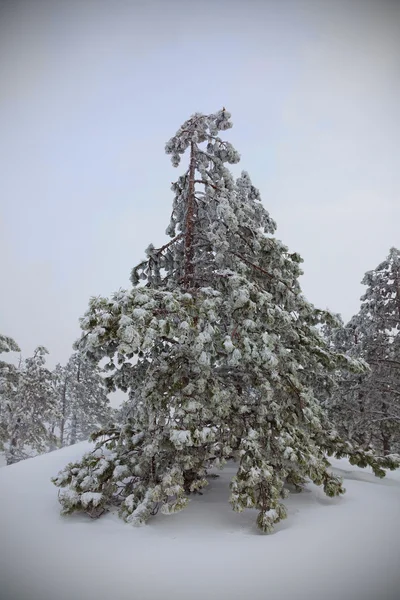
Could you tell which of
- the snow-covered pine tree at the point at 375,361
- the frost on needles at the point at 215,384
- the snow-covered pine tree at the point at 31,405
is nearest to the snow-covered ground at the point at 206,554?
the frost on needles at the point at 215,384

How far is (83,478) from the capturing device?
5176mm

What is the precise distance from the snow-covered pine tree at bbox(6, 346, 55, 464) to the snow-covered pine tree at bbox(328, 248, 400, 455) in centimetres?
1428

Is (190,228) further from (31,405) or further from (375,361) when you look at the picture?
(31,405)

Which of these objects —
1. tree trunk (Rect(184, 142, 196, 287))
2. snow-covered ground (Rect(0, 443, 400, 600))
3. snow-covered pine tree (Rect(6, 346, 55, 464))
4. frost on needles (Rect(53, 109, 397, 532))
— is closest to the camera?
snow-covered ground (Rect(0, 443, 400, 600))

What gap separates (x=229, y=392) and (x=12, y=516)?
4348mm

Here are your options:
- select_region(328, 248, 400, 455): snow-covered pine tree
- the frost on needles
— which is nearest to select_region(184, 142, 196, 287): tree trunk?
the frost on needles

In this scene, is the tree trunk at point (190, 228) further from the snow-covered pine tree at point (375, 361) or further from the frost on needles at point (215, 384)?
the snow-covered pine tree at point (375, 361)

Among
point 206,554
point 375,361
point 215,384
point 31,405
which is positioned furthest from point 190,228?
point 31,405

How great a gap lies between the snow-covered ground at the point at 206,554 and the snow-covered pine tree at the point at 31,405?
10985 millimetres

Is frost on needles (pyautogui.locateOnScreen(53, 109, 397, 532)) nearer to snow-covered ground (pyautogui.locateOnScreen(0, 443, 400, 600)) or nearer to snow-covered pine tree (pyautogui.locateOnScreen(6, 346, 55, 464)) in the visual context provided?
snow-covered ground (pyautogui.locateOnScreen(0, 443, 400, 600))

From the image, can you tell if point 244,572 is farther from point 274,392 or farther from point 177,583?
point 274,392

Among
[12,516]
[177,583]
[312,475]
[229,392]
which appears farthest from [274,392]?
[12,516]

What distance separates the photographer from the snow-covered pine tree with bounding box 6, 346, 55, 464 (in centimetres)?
1561

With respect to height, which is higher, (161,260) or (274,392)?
(161,260)
